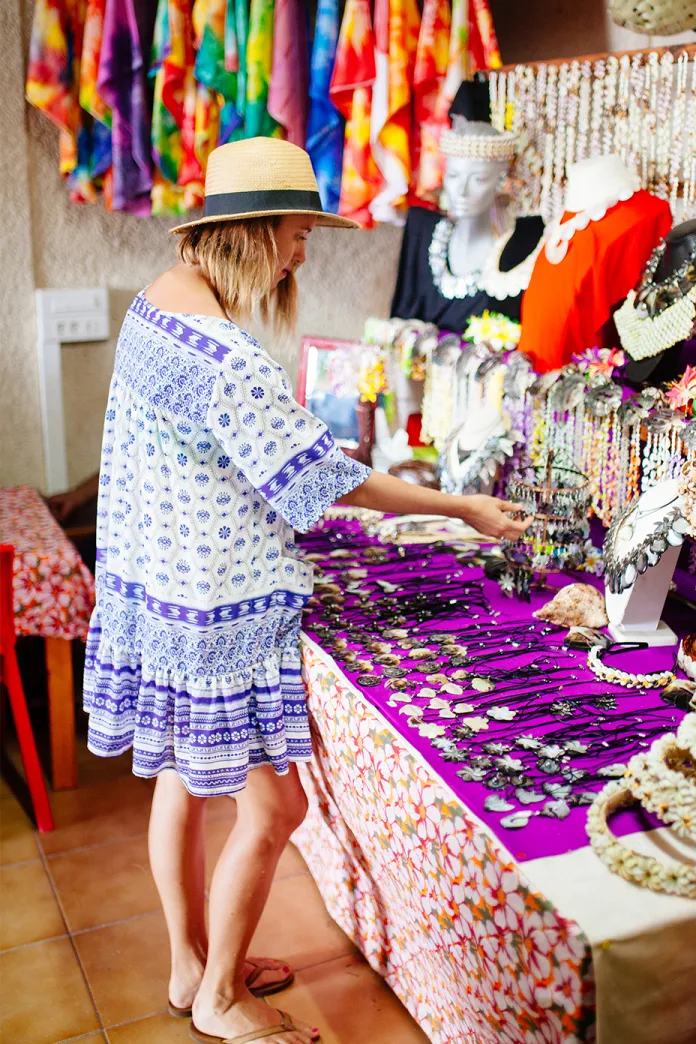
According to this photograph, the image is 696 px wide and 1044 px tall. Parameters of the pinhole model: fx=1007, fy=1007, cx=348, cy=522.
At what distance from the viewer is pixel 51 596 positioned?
8.32 feet

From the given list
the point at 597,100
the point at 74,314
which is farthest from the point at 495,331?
the point at 74,314

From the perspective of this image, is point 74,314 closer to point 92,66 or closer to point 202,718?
point 92,66

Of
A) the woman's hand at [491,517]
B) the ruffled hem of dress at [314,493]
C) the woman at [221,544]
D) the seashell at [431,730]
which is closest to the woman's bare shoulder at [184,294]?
the woman at [221,544]

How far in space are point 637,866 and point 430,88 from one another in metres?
2.33

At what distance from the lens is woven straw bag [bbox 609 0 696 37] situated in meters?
1.92

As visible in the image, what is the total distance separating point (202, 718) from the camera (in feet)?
5.21

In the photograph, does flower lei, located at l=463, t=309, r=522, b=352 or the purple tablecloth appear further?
flower lei, located at l=463, t=309, r=522, b=352

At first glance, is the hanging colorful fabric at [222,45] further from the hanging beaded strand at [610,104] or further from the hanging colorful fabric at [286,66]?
the hanging beaded strand at [610,104]

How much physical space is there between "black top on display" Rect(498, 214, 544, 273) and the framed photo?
1.77 feet

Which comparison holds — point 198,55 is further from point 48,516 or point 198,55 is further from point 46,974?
point 46,974

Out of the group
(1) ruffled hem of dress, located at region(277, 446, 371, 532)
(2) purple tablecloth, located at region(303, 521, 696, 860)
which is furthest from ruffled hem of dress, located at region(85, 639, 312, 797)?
(1) ruffled hem of dress, located at region(277, 446, 371, 532)

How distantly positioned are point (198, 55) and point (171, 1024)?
95.2 inches

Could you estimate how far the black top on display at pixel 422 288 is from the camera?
281 cm

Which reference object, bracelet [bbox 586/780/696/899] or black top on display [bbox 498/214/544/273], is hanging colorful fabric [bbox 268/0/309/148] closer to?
black top on display [bbox 498/214/544/273]
